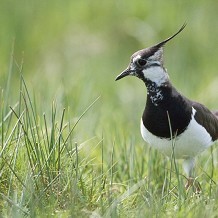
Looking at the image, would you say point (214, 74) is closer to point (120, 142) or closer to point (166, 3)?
point (166, 3)

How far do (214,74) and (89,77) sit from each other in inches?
66.0

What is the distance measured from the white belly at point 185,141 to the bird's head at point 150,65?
1.09ft

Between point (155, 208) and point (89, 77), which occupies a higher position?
A: point (89, 77)

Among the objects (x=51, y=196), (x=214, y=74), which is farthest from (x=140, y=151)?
(x=214, y=74)

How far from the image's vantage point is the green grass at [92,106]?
4785 millimetres

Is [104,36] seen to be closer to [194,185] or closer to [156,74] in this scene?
[156,74]

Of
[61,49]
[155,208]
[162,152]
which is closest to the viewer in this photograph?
[155,208]

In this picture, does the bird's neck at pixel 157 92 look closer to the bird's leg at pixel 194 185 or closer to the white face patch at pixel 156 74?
the white face patch at pixel 156 74

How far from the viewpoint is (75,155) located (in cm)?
529

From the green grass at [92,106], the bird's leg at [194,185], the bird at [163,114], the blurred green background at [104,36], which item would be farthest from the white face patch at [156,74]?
the blurred green background at [104,36]

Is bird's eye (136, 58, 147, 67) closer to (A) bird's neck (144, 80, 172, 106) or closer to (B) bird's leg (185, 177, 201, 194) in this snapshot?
(A) bird's neck (144, 80, 172, 106)

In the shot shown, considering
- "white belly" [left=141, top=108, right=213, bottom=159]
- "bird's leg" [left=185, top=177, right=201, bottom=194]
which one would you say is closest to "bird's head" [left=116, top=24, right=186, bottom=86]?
"white belly" [left=141, top=108, right=213, bottom=159]

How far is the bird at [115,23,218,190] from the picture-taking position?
221 inches

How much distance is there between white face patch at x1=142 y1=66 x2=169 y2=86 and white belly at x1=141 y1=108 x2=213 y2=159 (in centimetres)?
31
